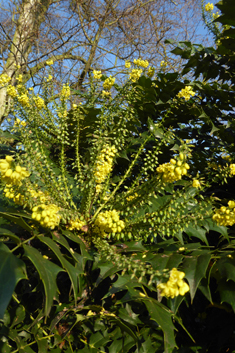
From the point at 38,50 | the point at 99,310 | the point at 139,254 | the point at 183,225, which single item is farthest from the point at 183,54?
the point at 38,50

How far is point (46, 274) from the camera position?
0.76 m

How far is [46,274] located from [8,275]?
10 centimetres

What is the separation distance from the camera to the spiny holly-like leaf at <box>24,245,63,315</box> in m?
0.73

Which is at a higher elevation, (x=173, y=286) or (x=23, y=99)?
(x=23, y=99)

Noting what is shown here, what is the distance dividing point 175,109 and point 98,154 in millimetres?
716

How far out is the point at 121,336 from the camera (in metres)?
1.10

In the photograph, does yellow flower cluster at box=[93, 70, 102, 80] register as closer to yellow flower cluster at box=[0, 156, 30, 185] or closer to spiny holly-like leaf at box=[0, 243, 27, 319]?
yellow flower cluster at box=[0, 156, 30, 185]

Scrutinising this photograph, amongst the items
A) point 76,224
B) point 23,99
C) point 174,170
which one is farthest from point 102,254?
point 23,99

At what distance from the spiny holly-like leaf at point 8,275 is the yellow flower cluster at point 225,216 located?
0.70 metres

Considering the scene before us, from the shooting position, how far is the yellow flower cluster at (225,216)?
1.03m

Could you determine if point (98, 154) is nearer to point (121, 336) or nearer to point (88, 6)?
point (121, 336)

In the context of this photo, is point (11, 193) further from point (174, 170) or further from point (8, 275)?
point (174, 170)

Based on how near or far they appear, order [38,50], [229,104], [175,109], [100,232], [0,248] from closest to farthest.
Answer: [0,248] < [100,232] < [175,109] < [229,104] < [38,50]

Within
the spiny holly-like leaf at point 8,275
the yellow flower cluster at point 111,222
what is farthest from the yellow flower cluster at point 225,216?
the spiny holly-like leaf at point 8,275
